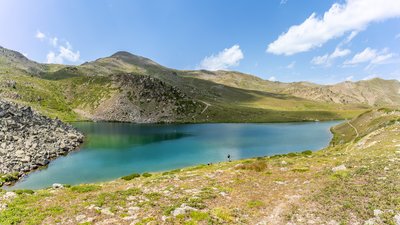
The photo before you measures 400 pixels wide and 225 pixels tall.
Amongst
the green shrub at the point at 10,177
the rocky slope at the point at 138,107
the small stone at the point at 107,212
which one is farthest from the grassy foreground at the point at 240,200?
the rocky slope at the point at 138,107

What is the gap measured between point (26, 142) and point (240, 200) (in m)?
63.6

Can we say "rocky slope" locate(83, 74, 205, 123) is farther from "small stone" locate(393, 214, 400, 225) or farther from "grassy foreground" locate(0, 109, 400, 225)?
"small stone" locate(393, 214, 400, 225)

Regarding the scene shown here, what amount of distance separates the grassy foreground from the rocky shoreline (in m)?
30.7

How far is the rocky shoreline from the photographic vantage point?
54681 mm

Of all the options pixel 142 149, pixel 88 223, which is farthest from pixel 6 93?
pixel 88 223

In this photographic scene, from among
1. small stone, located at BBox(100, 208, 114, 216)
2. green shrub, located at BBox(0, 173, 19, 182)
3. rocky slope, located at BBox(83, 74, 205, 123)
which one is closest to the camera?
small stone, located at BBox(100, 208, 114, 216)

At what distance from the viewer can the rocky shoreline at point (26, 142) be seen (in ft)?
179

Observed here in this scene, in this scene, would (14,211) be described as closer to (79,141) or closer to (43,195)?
(43,195)

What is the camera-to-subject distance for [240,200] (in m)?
24.0

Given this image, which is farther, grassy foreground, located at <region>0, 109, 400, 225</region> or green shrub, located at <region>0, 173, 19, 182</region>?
green shrub, located at <region>0, 173, 19, 182</region>

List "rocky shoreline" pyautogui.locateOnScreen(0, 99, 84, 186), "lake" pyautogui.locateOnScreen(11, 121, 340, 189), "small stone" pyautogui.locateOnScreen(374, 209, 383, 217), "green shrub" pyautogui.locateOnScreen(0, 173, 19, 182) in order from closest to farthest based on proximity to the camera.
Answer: "small stone" pyautogui.locateOnScreen(374, 209, 383, 217) < "green shrub" pyautogui.locateOnScreen(0, 173, 19, 182) < "lake" pyautogui.locateOnScreen(11, 121, 340, 189) < "rocky shoreline" pyautogui.locateOnScreen(0, 99, 84, 186)

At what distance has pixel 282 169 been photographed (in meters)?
34.9

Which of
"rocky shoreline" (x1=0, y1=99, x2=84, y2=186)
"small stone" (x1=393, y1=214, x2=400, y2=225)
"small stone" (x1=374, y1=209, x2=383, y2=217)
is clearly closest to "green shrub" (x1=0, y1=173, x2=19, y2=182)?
"rocky shoreline" (x1=0, y1=99, x2=84, y2=186)

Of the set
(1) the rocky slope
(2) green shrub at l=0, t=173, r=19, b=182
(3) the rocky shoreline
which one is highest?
(1) the rocky slope
